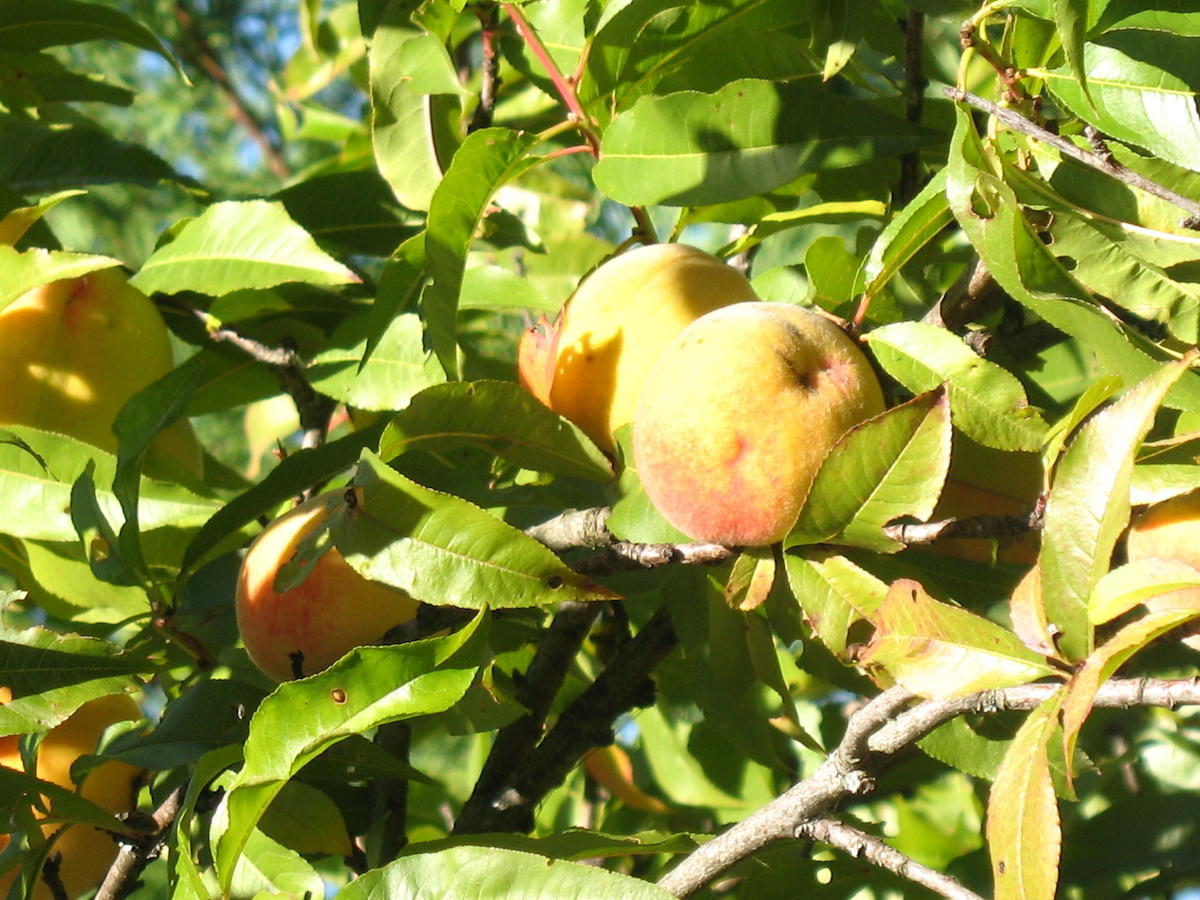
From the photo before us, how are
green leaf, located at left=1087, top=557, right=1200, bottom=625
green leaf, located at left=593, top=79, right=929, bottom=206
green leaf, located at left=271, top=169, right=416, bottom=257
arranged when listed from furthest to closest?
green leaf, located at left=271, top=169, right=416, bottom=257 < green leaf, located at left=593, top=79, right=929, bottom=206 < green leaf, located at left=1087, top=557, right=1200, bottom=625

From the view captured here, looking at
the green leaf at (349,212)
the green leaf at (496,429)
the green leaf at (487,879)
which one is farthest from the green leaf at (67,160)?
the green leaf at (487,879)

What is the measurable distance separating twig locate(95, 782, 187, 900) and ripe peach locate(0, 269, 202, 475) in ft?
1.18

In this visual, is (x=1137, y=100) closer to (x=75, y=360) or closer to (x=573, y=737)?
(x=573, y=737)

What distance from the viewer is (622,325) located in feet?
3.34

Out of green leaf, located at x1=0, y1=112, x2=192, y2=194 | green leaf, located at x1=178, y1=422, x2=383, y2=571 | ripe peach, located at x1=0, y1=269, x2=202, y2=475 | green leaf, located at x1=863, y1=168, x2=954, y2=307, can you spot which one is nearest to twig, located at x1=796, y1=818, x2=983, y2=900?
green leaf, located at x1=863, y1=168, x2=954, y2=307

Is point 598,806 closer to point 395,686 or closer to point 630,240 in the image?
point 630,240

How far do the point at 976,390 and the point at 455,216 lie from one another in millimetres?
436

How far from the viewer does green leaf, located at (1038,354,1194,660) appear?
74cm

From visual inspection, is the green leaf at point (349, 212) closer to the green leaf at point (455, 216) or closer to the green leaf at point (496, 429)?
the green leaf at point (455, 216)

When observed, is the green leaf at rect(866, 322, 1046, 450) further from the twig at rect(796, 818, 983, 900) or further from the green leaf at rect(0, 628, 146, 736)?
the green leaf at rect(0, 628, 146, 736)

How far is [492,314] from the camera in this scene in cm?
144

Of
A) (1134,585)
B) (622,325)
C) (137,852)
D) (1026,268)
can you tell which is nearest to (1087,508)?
(1134,585)

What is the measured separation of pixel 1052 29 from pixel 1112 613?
44 cm

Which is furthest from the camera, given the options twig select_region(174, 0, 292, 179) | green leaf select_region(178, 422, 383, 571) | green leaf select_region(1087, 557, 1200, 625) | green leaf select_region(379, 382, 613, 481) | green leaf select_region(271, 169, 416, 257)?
twig select_region(174, 0, 292, 179)
